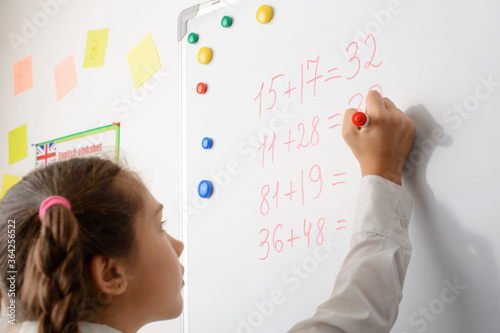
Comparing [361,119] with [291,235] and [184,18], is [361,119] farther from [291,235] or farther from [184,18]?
[184,18]

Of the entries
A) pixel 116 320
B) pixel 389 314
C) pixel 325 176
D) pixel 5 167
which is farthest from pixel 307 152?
pixel 5 167

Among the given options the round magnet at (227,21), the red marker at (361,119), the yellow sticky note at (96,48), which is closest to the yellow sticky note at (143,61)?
the yellow sticky note at (96,48)

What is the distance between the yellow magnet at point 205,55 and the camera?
0.93 meters

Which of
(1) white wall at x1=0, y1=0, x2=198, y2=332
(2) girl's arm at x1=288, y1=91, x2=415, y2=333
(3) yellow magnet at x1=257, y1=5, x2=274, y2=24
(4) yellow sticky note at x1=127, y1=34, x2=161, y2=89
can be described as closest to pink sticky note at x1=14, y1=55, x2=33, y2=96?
(1) white wall at x1=0, y1=0, x2=198, y2=332

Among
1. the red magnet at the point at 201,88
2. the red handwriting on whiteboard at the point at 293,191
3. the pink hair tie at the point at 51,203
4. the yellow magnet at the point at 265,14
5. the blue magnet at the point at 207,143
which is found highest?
the yellow magnet at the point at 265,14

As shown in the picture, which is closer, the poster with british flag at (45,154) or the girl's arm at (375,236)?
the girl's arm at (375,236)

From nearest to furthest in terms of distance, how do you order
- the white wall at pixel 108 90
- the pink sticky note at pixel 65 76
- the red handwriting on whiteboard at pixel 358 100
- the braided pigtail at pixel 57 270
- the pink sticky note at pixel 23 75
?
the braided pigtail at pixel 57 270 → the red handwriting on whiteboard at pixel 358 100 → the white wall at pixel 108 90 → the pink sticky note at pixel 65 76 → the pink sticky note at pixel 23 75

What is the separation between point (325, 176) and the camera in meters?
0.74

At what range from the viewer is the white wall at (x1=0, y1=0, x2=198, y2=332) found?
1.09 metres

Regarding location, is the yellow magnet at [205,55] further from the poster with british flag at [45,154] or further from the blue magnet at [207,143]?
the poster with british flag at [45,154]

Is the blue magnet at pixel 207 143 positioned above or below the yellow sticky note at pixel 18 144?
below

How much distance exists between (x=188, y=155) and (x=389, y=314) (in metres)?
0.54

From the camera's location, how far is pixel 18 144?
162 cm

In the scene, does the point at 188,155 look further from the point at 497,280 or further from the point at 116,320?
the point at 497,280
